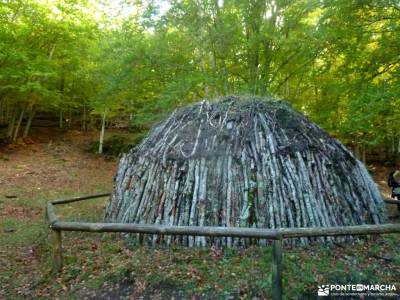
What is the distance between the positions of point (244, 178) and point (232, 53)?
23.1ft

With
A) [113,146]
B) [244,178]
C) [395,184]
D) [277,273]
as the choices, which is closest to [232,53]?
[395,184]

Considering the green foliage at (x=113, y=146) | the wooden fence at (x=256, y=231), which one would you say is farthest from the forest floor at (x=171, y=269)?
the green foliage at (x=113, y=146)

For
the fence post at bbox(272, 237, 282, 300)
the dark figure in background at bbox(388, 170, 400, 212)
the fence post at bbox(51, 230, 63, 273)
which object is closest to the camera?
the fence post at bbox(272, 237, 282, 300)

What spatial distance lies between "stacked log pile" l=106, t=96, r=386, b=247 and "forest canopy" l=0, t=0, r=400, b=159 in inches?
78.1

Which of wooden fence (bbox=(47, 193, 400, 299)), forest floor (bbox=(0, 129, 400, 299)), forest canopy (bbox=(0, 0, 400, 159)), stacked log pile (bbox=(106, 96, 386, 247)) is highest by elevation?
forest canopy (bbox=(0, 0, 400, 159))

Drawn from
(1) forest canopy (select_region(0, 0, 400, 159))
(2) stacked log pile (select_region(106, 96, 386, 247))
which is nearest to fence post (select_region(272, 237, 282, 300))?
(2) stacked log pile (select_region(106, 96, 386, 247))

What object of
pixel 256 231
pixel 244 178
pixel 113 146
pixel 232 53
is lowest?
pixel 256 231

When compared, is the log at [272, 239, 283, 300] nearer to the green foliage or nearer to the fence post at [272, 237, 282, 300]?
the fence post at [272, 237, 282, 300]

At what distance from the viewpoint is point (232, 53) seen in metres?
11.7

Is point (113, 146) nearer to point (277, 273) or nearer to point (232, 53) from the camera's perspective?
point (232, 53)

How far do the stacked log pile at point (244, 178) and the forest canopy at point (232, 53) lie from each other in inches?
78.1

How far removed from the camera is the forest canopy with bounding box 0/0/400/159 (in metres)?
8.62

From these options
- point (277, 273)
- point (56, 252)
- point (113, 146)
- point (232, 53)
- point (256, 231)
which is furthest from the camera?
point (113, 146)

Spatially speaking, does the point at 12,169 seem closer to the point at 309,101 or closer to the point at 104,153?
the point at 104,153
